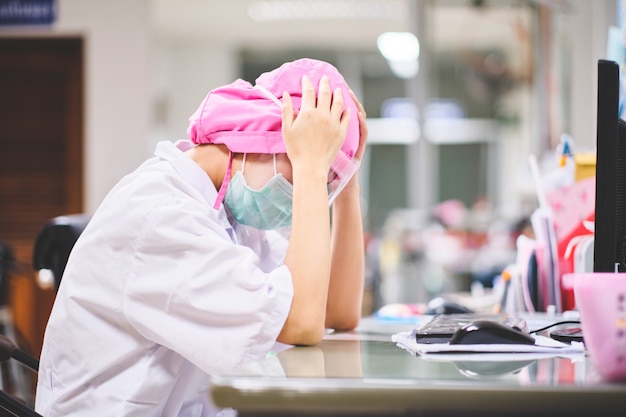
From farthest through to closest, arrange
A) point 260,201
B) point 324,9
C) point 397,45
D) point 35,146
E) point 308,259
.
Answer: point 397,45
point 324,9
point 35,146
point 260,201
point 308,259

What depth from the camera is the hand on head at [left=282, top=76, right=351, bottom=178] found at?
128cm

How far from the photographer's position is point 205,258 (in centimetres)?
116

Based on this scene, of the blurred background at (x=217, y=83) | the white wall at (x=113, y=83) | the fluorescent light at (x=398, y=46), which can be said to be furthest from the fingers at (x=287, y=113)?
the fluorescent light at (x=398, y=46)

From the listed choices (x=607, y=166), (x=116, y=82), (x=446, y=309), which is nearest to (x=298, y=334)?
(x=607, y=166)

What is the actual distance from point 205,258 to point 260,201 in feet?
0.81

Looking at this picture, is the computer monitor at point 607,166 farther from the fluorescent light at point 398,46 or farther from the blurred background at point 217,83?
the fluorescent light at point 398,46

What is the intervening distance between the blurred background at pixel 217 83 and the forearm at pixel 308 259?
2.41 m

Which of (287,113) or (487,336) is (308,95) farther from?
(487,336)

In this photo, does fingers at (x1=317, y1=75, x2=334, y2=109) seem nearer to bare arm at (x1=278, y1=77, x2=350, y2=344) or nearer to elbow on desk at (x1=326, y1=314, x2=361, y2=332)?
bare arm at (x1=278, y1=77, x2=350, y2=344)

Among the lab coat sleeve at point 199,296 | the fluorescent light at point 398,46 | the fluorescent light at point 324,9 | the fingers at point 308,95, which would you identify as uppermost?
the fluorescent light at point 324,9

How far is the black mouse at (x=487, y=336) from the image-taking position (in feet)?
3.75

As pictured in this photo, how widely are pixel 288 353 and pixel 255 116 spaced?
401mm

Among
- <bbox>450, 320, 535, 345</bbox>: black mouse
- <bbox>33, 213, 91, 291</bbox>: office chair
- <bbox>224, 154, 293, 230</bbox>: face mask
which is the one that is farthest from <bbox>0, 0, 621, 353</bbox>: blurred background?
<bbox>450, 320, 535, 345</bbox>: black mouse

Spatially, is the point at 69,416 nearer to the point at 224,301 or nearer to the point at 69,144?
the point at 224,301
